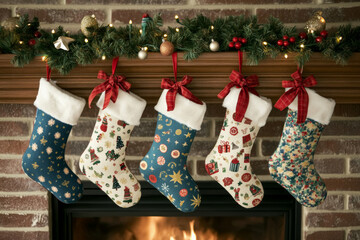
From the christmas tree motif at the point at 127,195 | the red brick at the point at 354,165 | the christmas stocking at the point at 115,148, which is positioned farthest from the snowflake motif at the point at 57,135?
the red brick at the point at 354,165

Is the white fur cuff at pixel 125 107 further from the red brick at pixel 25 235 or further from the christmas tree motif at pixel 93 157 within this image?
the red brick at pixel 25 235

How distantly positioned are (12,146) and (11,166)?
10 cm

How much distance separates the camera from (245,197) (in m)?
1.64

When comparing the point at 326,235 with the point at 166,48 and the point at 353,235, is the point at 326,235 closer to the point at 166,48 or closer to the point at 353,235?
the point at 353,235

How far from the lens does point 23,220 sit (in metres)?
1.81

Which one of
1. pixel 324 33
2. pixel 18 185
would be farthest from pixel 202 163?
pixel 18 185

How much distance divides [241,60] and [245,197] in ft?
2.02

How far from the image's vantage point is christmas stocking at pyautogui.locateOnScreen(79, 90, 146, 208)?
1.55 metres

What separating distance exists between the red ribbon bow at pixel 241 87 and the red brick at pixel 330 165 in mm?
552

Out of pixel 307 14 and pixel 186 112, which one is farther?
pixel 307 14

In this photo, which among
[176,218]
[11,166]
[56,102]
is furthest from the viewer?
[176,218]

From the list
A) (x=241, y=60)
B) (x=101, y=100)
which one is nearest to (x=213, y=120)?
(x=241, y=60)

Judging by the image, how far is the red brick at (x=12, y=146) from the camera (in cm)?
178

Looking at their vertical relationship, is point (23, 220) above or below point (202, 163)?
below
